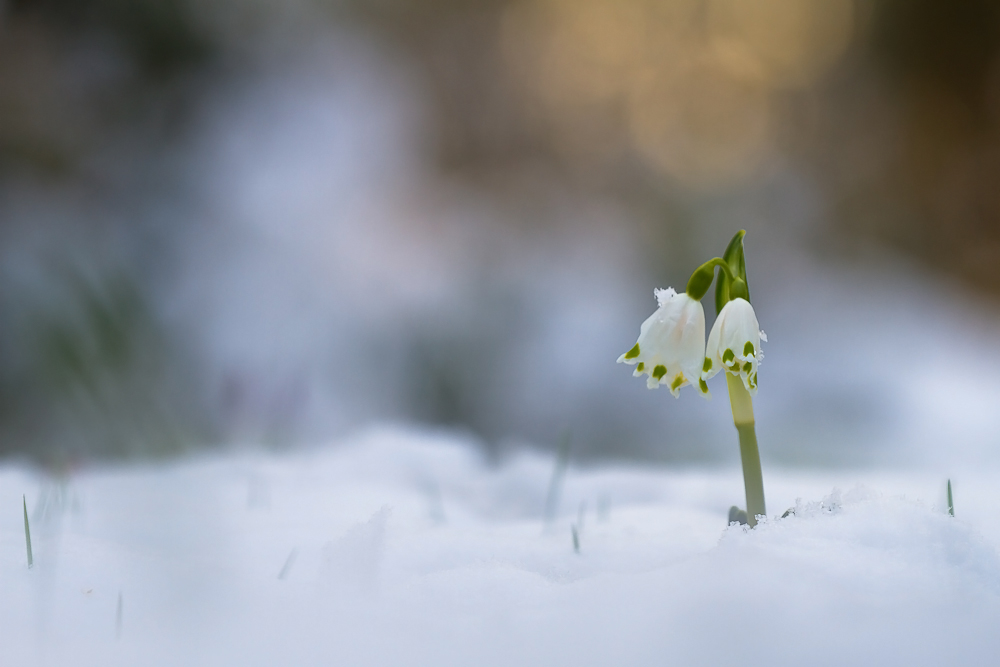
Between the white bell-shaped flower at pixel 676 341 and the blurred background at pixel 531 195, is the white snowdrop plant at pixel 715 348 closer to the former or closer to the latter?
the white bell-shaped flower at pixel 676 341

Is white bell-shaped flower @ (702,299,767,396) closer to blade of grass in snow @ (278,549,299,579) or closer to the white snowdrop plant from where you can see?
the white snowdrop plant

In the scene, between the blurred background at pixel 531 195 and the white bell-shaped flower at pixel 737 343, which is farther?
the blurred background at pixel 531 195

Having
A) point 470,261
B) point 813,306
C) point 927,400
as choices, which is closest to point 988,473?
point 927,400

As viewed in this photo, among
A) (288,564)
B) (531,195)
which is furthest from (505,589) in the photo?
(531,195)

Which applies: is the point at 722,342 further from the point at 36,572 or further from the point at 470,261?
the point at 470,261

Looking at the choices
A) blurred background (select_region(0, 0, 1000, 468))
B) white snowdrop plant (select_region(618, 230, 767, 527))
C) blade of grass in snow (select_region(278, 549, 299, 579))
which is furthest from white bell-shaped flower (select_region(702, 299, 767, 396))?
blurred background (select_region(0, 0, 1000, 468))

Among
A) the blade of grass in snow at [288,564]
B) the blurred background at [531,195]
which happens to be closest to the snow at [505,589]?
the blade of grass in snow at [288,564]
